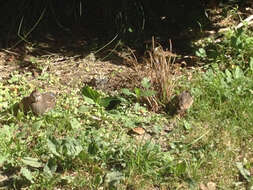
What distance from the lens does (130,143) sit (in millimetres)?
3469

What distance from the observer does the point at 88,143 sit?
3.37 meters

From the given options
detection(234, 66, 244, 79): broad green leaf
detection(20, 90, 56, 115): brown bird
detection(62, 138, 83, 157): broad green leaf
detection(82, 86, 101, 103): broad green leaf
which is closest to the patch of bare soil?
detection(82, 86, 101, 103): broad green leaf

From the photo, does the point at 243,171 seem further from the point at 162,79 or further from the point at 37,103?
the point at 37,103

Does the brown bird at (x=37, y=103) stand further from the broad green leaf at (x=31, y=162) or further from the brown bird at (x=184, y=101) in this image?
the brown bird at (x=184, y=101)

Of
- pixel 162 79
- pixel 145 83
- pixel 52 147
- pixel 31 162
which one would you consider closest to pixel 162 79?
pixel 162 79

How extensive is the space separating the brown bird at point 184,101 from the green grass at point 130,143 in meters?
→ 0.06

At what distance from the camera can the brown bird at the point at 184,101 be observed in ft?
12.4

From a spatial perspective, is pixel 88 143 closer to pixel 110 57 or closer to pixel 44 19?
pixel 110 57

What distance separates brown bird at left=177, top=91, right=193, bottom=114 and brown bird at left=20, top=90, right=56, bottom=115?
3.24 feet

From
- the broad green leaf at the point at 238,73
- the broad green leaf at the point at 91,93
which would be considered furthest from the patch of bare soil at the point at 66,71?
the broad green leaf at the point at 238,73

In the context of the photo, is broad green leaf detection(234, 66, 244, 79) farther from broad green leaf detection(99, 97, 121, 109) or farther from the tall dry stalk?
broad green leaf detection(99, 97, 121, 109)

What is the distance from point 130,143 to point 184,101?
0.60 metres

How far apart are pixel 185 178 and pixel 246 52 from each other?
5.68 ft

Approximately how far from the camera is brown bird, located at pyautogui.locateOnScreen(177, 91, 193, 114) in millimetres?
3791
